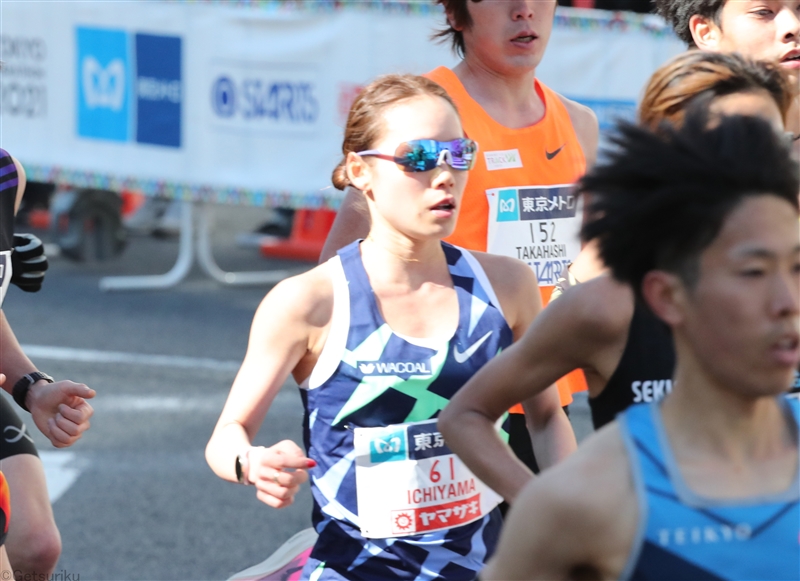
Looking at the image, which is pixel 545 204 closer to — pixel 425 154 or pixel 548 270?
pixel 548 270

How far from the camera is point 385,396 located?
2.67 metres

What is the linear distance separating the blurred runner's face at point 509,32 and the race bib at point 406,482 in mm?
1244

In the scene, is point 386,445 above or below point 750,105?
below

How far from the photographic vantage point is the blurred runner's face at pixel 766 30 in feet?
10.4

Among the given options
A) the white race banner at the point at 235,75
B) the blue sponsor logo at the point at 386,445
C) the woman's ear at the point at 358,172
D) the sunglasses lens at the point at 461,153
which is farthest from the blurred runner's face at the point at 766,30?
the white race banner at the point at 235,75

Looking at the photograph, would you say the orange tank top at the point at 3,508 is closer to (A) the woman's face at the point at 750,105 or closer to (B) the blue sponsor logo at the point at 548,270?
(B) the blue sponsor logo at the point at 548,270

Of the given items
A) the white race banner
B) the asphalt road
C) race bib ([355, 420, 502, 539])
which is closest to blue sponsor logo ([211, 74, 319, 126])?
the white race banner

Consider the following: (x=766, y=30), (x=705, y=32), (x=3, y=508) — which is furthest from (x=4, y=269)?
(x=766, y=30)

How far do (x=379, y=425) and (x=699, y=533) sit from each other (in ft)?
3.70

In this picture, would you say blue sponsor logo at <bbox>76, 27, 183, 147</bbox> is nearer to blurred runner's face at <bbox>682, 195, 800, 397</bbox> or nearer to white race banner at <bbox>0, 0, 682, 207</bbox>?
white race banner at <bbox>0, 0, 682, 207</bbox>

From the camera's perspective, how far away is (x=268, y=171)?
942 centimetres

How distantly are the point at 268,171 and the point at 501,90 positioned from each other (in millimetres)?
6035

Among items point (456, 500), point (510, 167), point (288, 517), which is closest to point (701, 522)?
point (456, 500)

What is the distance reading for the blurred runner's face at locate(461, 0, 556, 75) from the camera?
348 centimetres
